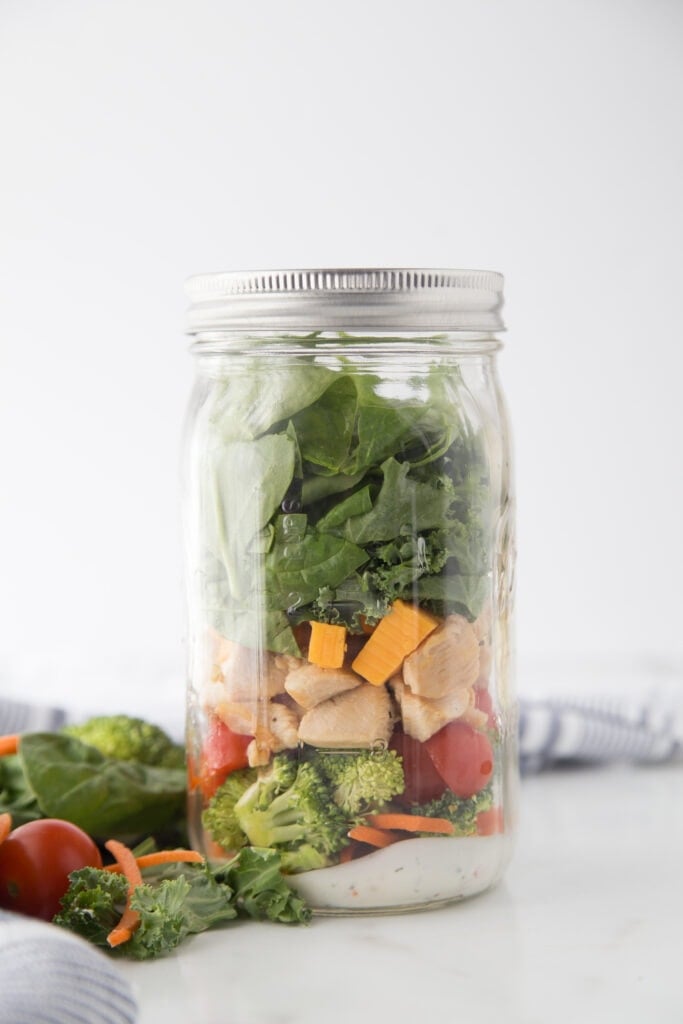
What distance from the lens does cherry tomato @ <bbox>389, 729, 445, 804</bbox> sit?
148cm

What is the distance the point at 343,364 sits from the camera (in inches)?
59.4

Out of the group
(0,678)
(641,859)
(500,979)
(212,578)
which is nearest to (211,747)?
(212,578)

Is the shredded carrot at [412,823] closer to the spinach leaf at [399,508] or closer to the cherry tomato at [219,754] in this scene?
the cherry tomato at [219,754]

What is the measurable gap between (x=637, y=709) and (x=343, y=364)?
916mm

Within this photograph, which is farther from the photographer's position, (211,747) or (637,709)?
(637,709)

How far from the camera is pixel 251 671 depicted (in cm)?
151

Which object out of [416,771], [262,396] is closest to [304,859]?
[416,771]

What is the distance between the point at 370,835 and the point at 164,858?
9.1 inches

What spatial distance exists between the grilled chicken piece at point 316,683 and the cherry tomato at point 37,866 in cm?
28

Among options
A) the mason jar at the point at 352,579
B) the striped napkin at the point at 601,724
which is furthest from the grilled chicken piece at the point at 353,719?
the striped napkin at the point at 601,724

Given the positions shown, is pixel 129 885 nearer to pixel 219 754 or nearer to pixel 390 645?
pixel 219 754

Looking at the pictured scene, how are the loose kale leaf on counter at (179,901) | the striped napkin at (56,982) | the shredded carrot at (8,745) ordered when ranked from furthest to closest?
the shredded carrot at (8,745) < the loose kale leaf on counter at (179,901) < the striped napkin at (56,982)

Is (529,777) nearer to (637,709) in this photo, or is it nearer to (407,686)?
(637,709)

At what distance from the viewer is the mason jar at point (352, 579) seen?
1448mm
